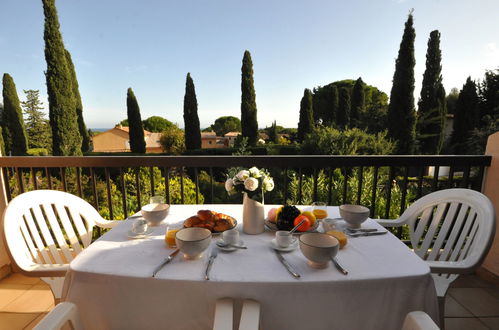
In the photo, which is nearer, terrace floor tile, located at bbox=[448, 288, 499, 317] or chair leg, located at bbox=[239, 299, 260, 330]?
chair leg, located at bbox=[239, 299, 260, 330]

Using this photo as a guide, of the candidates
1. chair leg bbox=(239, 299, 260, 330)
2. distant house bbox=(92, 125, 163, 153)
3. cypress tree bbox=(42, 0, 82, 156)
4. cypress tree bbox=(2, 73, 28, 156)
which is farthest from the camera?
distant house bbox=(92, 125, 163, 153)

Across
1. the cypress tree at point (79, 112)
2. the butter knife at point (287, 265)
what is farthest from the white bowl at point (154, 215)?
the cypress tree at point (79, 112)

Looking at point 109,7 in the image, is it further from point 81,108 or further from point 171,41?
point 81,108

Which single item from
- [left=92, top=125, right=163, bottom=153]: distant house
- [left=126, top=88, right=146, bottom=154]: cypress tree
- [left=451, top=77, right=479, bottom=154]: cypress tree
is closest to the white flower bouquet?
[left=126, top=88, right=146, bottom=154]: cypress tree

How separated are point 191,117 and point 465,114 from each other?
658 inches

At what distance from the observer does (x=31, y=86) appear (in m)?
16.1

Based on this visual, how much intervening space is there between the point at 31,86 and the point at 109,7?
1519 centimetres

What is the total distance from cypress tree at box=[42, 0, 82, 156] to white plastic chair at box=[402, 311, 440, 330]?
40.5ft

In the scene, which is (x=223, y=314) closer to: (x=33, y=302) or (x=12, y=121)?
(x=33, y=302)

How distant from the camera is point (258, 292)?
30.2 inches

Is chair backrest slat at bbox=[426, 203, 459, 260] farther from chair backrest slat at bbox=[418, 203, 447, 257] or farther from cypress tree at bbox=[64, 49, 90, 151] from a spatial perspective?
cypress tree at bbox=[64, 49, 90, 151]

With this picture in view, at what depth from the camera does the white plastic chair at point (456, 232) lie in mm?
1083

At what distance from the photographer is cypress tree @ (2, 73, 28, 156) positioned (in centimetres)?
1352

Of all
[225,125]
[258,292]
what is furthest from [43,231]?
[225,125]
